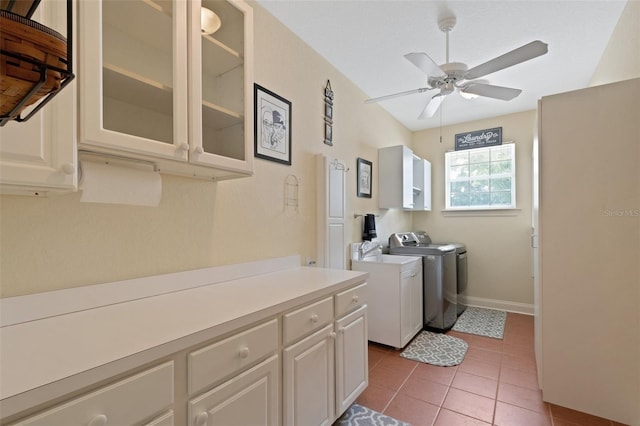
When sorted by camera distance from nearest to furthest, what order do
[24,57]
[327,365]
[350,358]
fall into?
[24,57] < [327,365] < [350,358]

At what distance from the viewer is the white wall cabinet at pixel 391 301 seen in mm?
2701

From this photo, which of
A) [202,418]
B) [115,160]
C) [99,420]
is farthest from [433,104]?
[99,420]

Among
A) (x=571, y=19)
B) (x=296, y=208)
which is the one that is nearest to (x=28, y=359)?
(x=296, y=208)

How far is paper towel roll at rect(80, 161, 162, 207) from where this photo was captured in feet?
3.56

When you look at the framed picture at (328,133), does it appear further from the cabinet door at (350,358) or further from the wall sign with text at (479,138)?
the wall sign with text at (479,138)

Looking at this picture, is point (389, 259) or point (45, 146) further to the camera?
point (389, 259)

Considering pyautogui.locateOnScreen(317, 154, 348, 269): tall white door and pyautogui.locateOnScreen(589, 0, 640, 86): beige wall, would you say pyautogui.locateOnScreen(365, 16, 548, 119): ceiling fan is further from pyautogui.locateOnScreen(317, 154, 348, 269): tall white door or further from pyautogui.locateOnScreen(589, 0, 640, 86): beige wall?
pyautogui.locateOnScreen(317, 154, 348, 269): tall white door

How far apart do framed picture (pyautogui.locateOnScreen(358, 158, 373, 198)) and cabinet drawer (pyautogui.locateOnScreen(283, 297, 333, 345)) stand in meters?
1.77

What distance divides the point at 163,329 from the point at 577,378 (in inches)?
95.2

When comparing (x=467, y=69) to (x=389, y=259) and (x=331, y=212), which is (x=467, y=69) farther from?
(x=389, y=259)

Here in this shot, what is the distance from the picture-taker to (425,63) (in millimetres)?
1949

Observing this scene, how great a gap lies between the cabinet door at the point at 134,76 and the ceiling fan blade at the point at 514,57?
1.81 meters

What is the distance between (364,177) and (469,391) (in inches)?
82.6

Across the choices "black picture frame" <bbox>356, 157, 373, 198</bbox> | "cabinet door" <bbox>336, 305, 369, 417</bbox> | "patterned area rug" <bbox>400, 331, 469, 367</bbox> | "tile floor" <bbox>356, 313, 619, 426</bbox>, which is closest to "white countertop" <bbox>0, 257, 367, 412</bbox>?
"cabinet door" <bbox>336, 305, 369, 417</bbox>
